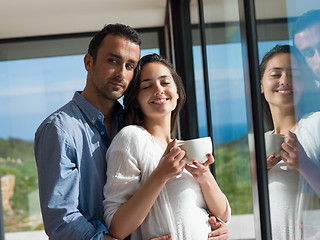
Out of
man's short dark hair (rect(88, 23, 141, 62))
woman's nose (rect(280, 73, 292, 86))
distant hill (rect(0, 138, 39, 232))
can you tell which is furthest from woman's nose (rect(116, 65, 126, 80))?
distant hill (rect(0, 138, 39, 232))

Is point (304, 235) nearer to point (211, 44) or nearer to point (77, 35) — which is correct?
point (211, 44)

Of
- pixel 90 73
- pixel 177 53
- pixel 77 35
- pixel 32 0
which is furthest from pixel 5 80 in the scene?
pixel 90 73

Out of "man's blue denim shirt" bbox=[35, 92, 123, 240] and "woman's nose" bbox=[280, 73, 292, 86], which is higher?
"woman's nose" bbox=[280, 73, 292, 86]

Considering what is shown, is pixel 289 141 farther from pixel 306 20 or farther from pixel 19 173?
pixel 19 173

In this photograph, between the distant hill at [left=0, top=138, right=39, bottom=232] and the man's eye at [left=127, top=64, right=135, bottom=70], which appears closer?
the man's eye at [left=127, top=64, right=135, bottom=70]

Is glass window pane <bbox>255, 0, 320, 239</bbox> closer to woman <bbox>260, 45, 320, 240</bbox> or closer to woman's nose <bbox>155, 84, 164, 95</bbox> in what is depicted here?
woman <bbox>260, 45, 320, 240</bbox>

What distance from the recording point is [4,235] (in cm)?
400

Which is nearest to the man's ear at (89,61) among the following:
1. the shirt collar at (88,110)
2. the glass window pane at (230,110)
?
the shirt collar at (88,110)

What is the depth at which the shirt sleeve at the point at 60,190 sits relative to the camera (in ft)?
3.78

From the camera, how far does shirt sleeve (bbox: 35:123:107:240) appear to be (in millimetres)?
1152

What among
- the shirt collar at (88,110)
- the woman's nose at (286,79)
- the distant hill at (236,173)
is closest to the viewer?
the woman's nose at (286,79)

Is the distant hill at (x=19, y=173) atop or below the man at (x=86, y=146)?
below

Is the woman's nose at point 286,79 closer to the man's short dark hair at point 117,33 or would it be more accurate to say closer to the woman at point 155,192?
the woman at point 155,192

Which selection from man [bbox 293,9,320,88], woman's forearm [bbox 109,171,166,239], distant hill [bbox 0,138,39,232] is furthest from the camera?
distant hill [bbox 0,138,39,232]
